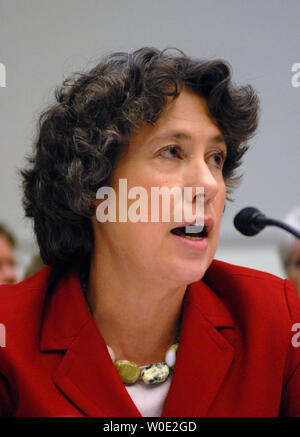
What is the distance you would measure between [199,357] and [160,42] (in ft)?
4.25

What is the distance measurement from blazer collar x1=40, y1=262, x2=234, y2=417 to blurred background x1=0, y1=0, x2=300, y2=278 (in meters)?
0.84

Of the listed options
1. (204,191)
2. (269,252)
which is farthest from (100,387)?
(269,252)

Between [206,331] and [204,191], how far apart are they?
296 millimetres

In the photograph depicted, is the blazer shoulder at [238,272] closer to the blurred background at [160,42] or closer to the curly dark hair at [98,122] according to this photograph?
the curly dark hair at [98,122]

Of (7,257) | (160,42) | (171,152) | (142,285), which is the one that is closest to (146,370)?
(142,285)

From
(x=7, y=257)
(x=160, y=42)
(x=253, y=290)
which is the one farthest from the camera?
(x=7, y=257)

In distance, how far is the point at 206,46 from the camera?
Answer: 2.01 m

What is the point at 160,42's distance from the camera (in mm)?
1951

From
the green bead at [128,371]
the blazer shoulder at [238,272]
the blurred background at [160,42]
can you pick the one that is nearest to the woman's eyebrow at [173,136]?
the blazer shoulder at [238,272]

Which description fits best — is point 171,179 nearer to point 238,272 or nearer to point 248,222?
point 248,222

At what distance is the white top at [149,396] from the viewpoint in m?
1.01

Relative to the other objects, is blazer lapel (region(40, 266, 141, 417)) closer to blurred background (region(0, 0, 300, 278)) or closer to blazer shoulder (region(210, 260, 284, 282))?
blazer shoulder (region(210, 260, 284, 282))

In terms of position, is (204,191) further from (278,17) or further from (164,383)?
(278,17)

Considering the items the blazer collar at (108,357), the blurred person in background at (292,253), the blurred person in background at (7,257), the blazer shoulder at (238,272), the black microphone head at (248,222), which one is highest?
the black microphone head at (248,222)
